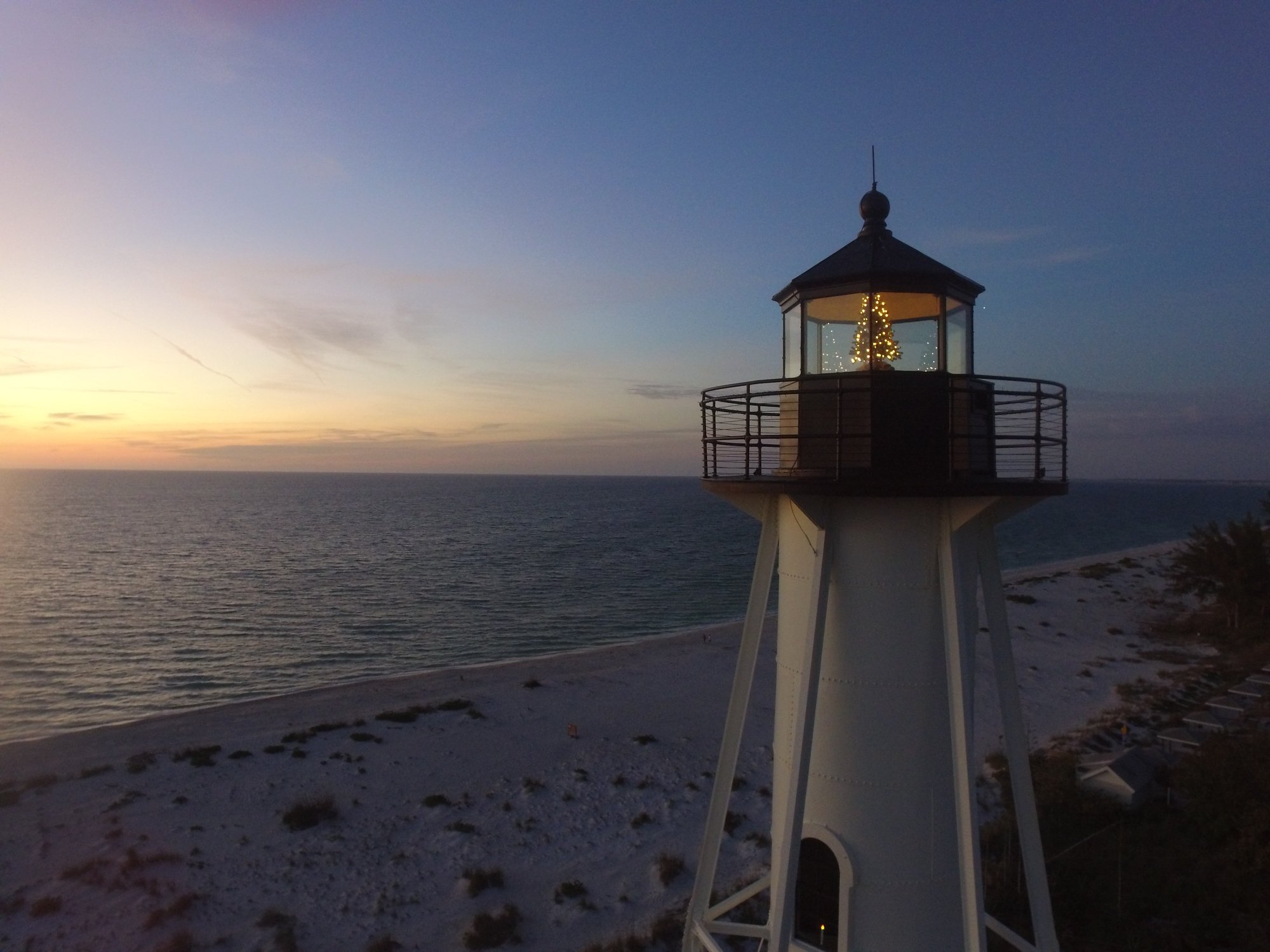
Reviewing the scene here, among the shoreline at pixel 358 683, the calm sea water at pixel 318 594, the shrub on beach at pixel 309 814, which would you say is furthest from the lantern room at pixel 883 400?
the calm sea water at pixel 318 594

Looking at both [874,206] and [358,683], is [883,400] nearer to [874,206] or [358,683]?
[874,206]

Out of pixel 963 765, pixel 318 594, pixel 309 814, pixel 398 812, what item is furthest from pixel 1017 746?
pixel 318 594

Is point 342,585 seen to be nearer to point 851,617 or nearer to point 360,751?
point 360,751

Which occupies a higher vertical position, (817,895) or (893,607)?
(893,607)

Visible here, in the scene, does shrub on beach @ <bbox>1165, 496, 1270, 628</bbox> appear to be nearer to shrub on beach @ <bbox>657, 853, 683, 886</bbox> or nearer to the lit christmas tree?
shrub on beach @ <bbox>657, 853, 683, 886</bbox>

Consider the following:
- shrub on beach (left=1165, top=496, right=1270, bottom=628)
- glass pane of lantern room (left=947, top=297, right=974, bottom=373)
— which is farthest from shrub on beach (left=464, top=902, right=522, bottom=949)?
shrub on beach (left=1165, top=496, right=1270, bottom=628)

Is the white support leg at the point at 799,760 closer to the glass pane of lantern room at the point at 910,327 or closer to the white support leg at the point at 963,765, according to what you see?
the white support leg at the point at 963,765
